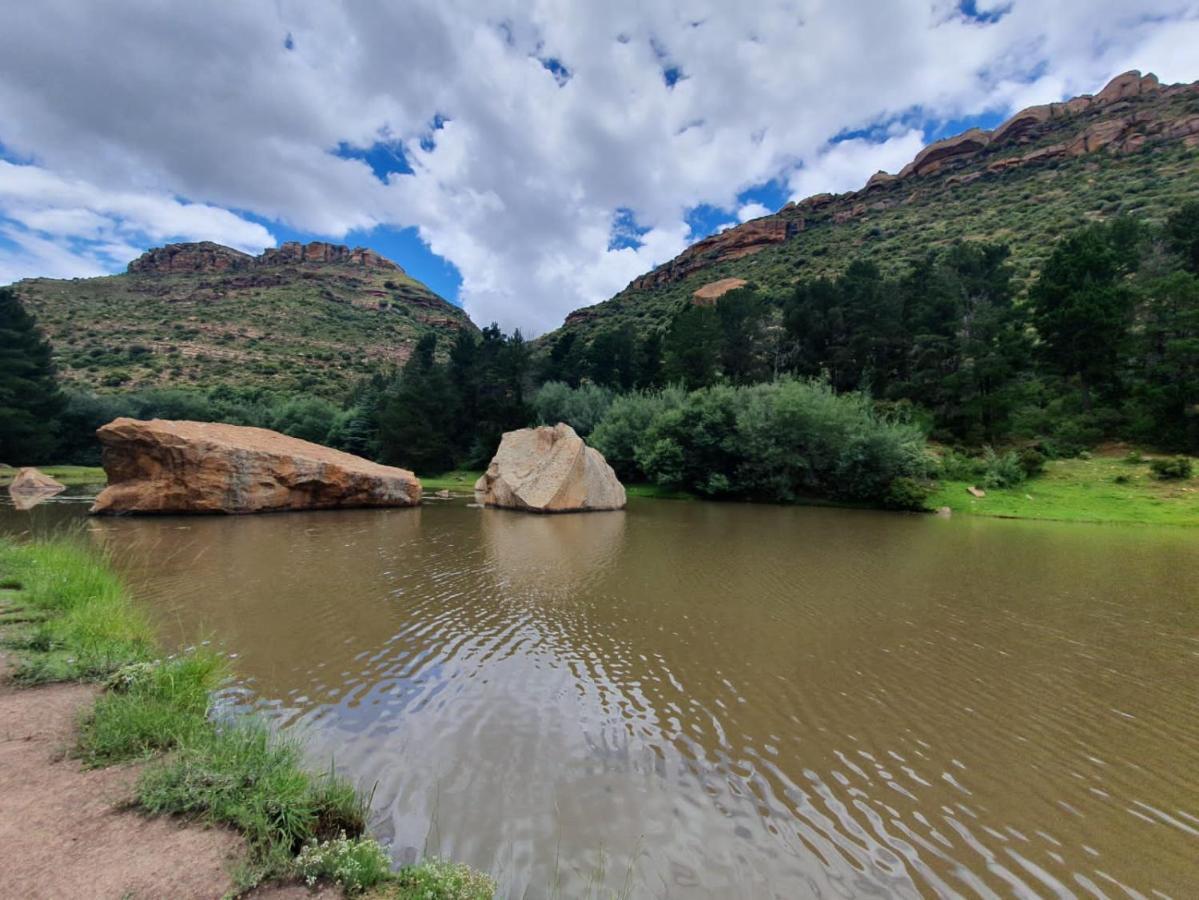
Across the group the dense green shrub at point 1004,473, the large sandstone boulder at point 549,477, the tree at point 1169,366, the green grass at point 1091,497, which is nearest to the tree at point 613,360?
the large sandstone boulder at point 549,477

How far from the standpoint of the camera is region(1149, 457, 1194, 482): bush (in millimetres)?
23203

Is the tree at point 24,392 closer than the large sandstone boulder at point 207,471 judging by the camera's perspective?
No

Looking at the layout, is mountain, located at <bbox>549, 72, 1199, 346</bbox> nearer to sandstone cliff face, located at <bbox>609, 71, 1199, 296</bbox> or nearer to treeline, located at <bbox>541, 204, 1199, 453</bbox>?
sandstone cliff face, located at <bbox>609, 71, 1199, 296</bbox>

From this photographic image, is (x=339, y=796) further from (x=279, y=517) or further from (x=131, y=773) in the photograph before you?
(x=279, y=517)

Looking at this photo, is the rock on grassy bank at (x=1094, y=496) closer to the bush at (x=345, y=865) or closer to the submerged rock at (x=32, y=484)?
the bush at (x=345, y=865)

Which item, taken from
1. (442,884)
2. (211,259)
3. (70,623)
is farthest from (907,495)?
(211,259)

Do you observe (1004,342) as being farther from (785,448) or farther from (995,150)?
(995,150)

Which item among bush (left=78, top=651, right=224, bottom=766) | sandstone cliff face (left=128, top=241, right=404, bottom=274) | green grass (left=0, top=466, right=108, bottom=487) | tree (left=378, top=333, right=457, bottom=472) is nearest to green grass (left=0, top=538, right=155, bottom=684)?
bush (left=78, top=651, right=224, bottom=766)

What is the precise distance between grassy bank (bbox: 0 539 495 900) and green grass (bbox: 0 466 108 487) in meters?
35.0

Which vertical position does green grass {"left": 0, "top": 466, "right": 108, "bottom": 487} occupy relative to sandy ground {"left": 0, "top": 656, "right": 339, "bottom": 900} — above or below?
below

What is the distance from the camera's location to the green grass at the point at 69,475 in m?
31.4

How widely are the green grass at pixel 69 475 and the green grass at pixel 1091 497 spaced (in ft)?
158

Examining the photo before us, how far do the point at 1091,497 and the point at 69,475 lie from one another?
187 ft

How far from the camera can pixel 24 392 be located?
121ft
